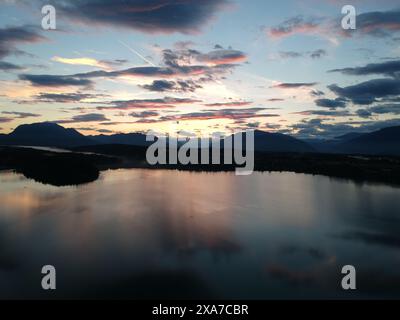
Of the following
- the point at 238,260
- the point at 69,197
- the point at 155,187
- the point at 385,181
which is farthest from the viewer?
the point at 385,181

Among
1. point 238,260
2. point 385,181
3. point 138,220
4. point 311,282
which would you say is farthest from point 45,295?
point 385,181

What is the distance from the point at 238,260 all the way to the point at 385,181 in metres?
56.5

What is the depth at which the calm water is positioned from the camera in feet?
64.3

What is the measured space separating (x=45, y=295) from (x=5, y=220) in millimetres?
20860

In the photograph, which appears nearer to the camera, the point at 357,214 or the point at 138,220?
the point at 138,220

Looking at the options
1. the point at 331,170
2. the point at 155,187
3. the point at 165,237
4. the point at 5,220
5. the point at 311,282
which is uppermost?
the point at 331,170

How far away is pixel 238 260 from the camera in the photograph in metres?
23.8

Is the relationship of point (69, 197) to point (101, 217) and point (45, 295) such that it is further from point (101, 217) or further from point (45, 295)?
point (45, 295)

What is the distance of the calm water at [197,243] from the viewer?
1959cm

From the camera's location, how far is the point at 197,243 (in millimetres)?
27969

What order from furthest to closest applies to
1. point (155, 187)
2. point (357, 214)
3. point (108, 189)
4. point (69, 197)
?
point (155, 187)
point (108, 189)
point (69, 197)
point (357, 214)
